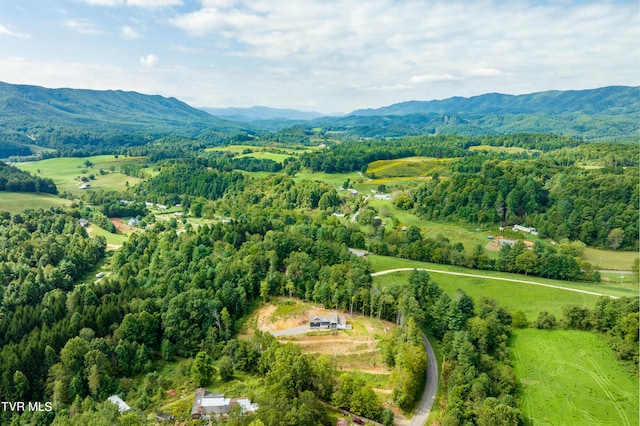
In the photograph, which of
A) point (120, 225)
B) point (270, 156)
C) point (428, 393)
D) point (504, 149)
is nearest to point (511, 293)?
point (428, 393)

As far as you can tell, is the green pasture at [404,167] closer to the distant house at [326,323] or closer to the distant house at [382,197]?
the distant house at [382,197]

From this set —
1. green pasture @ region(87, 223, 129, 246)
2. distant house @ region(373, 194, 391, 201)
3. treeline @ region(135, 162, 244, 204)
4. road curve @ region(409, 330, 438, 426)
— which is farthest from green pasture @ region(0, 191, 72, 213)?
road curve @ region(409, 330, 438, 426)

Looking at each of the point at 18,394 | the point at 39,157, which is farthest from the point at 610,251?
the point at 39,157

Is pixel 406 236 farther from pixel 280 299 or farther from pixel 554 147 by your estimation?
pixel 554 147

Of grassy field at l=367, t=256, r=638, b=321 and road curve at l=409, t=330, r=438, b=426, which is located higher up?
grassy field at l=367, t=256, r=638, b=321

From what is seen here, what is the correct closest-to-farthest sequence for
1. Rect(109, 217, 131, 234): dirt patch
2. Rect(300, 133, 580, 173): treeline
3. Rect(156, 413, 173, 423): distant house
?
Rect(156, 413, 173, 423): distant house
Rect(109, 217, 131, 234): dirt patch
Rect(300, 133, 580, 173): treeline

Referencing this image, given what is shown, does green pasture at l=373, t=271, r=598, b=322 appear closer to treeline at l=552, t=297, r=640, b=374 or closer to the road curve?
treeline at l=552, t=297, r=640, b=374
